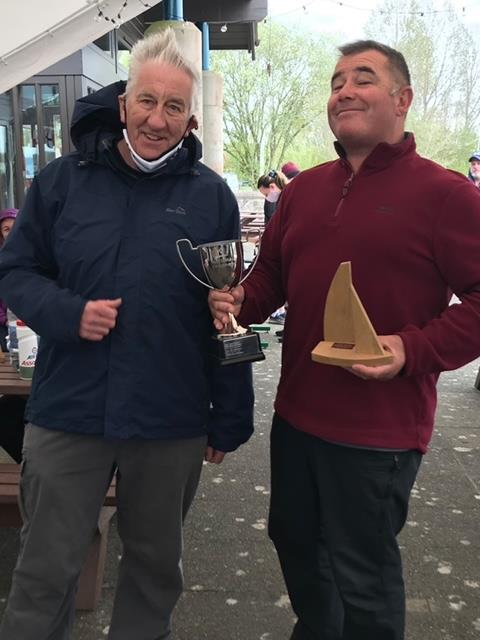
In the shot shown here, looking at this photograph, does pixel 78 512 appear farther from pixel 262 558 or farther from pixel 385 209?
pixel 262 558

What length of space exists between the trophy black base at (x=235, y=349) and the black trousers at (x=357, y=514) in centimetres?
32

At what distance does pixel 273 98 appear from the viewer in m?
39.0

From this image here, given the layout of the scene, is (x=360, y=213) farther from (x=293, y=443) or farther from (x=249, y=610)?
(x=249, y=610)

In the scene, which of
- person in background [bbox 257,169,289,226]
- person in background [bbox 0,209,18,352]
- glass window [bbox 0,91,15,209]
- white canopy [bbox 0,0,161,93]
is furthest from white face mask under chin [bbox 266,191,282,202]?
person in background [bbox 0,209,18,352]

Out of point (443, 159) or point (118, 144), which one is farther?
point (443, 159)

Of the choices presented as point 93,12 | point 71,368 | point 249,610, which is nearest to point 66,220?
point 71,368

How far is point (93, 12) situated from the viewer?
16.3 feet

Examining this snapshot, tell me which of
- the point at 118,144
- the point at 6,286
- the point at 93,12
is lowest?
the point at 6,286

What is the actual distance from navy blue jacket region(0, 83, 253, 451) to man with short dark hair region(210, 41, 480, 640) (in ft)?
0.66

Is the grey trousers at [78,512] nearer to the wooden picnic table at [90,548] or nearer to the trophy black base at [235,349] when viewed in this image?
the trophy black base at [235,349]

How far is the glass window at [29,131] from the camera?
862 centimetres

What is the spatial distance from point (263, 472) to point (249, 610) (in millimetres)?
1403

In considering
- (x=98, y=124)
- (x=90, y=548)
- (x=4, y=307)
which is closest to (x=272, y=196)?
(x=4, y=307)

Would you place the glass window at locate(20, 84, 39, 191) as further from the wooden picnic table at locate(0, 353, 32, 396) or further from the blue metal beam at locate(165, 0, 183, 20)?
the wooden picnic table at locate(0, 353, 32, 396)
